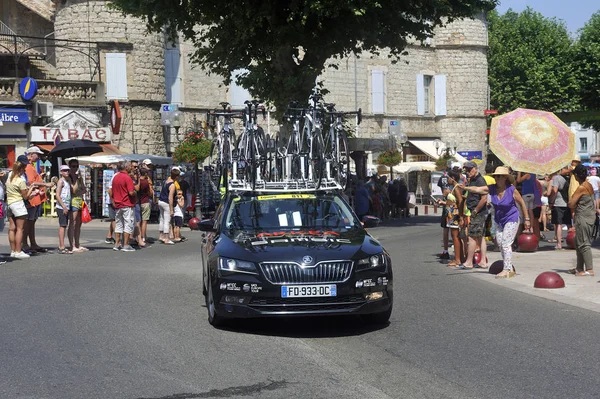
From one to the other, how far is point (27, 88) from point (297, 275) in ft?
97.3

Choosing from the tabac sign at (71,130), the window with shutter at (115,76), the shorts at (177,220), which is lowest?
the shorts at (177,220)

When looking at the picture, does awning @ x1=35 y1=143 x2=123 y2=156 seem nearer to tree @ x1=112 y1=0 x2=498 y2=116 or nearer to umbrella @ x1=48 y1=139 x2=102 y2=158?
umbrella @ x1=48 y1=139 x2=102 y2=158

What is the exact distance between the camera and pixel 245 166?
16969 millimetres

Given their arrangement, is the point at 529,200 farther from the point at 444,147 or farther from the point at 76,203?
the point at 444,147

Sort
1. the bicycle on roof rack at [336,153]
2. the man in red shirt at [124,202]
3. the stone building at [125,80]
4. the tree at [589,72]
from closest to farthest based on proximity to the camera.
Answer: the bicycle on roof rack at [336,153]
the man in red shirt at [124,202]
the stone building at [125,80]
the tree at [589,72]

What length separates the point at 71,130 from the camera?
127 ft

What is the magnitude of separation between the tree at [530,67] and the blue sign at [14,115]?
44.5 m

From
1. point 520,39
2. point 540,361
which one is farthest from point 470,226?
point 520,39

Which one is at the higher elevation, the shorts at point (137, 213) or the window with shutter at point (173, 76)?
the window with shutter at point (173, 76)

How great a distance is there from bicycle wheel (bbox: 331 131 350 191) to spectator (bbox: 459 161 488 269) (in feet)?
7.11

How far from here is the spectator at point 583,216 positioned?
15289 mm

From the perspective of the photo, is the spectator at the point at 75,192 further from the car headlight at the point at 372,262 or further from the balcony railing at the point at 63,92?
the balcony railing at the point at 63,92

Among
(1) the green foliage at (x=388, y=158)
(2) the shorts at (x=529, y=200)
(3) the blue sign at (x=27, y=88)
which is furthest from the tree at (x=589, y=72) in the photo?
(2) the shorts at (x=529, y=200)

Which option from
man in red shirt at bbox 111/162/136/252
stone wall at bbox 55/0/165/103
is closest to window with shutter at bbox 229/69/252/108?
stone wall at bbox 55/0/165/103
